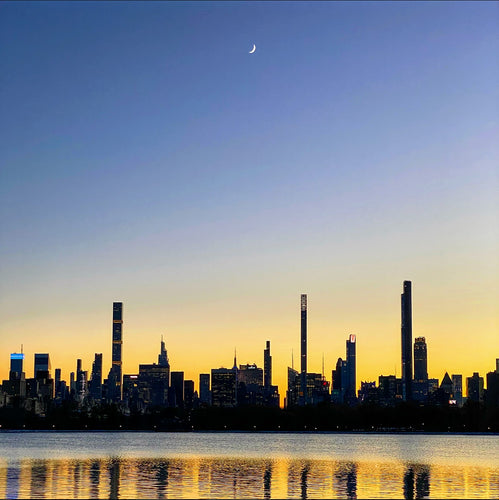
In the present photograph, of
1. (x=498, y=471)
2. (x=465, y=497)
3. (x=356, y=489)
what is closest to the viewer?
(x=465, y=497)

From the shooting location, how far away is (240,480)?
7981 cm

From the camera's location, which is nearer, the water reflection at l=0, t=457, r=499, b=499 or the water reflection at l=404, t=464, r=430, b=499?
the water reflection at l=0, t=457, r=499, b=499

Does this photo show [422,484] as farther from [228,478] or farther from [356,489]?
[228,478]

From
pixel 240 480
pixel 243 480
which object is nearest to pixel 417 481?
pixel 243 480

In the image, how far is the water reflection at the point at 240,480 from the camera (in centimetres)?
6694

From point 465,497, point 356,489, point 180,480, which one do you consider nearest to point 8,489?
point 180,480

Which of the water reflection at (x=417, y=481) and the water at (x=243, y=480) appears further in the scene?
the water reflection at (x=417, y=481)

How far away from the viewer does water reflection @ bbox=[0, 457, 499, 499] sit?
6694 centimetres

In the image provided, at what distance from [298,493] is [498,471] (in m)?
39.0

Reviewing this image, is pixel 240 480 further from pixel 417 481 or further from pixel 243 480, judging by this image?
pixel 417 481

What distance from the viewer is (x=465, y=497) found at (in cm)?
6619

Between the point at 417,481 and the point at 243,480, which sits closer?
the point at 243,480

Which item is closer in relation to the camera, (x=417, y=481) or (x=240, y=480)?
(x=240, y=480)

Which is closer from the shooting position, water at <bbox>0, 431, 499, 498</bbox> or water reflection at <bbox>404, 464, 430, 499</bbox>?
water at <bbox>0, 431, 499, 498</bbox>
